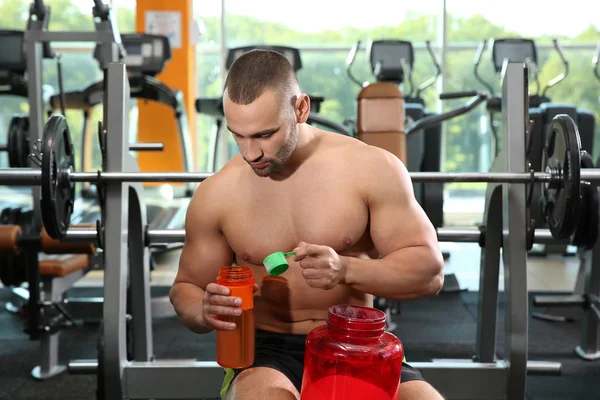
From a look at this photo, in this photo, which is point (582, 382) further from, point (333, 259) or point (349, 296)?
point (333, 259)

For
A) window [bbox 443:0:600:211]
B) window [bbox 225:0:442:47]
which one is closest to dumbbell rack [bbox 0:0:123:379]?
window [bbox 225:0:442:47]

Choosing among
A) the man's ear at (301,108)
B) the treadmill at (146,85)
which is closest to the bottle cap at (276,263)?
the man's ear at (301,108)

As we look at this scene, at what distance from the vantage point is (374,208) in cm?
156

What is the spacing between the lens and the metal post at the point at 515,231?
1923 millimetres

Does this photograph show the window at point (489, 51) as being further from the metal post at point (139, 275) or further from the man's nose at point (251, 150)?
the man's nose at point (251, 150)

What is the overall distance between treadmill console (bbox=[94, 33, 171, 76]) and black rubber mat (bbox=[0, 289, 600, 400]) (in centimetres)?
210

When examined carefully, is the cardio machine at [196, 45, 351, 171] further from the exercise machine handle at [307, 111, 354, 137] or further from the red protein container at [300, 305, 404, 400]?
the red protein container at [300, 305, 404, 400]

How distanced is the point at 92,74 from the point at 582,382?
20.4 ft

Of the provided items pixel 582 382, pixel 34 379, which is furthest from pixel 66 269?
pixel 582 382

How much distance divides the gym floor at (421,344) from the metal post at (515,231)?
888 millimetres

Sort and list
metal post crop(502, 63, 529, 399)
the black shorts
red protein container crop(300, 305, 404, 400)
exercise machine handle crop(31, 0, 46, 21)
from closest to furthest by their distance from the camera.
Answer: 1. red protein container crop(300, 305, 404, 400)
2. the black shorts
3. metal post crop(502, 63, 529, 399)
4. exercise machine handle crop(31, 0, 46, 21)

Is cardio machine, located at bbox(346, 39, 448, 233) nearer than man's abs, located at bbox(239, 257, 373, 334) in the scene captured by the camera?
No

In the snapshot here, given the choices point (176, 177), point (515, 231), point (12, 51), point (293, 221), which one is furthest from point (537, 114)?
point (12, 51)

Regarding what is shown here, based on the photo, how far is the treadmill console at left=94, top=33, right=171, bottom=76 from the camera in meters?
5.20
